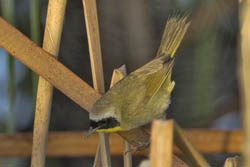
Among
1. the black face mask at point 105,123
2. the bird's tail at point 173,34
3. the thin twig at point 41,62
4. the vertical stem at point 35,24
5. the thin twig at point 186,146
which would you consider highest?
the vertical stem at point 35,24

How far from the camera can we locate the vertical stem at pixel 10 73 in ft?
6.75

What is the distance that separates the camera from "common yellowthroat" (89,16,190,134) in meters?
1.57

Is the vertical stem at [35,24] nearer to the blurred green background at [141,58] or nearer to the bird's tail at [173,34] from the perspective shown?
the blurred green background at [141,58]

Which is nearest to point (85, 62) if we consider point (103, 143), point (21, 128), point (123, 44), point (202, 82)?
point (123, 44)

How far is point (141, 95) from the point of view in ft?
5.74

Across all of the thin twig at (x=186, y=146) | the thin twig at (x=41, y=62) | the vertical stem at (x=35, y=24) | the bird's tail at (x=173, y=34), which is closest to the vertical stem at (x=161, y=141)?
the thin twig at (x=186, y=146)

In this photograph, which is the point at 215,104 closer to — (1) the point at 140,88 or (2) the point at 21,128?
(1) the point at 140,88

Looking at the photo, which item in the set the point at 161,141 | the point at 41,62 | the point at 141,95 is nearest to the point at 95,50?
the point at 41,62

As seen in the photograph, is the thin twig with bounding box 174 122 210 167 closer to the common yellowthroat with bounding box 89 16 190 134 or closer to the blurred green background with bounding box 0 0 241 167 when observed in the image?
the common yellowthroat with bounding box 89 16 190 134

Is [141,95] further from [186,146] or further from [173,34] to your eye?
[186,146]

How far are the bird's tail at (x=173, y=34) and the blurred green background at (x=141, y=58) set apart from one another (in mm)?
246

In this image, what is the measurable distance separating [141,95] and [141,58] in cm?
49

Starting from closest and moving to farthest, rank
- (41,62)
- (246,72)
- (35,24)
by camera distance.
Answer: (246,72) < (41,62) < (35,24)

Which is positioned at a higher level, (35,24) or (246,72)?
(35,24)
